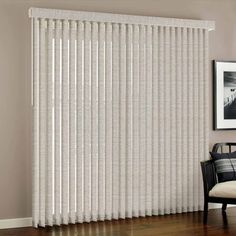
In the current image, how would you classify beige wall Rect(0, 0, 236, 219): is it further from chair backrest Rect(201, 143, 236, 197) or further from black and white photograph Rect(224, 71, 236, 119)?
black and white photograph Rect(224, 71, 236, 119)

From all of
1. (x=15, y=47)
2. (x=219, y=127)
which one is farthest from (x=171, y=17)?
(x=15, y=47)

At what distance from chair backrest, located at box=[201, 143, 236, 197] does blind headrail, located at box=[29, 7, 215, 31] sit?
4.41 ft

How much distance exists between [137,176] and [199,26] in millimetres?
1812

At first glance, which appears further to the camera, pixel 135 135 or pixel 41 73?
pixel 135 135

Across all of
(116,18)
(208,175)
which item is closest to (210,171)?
(208,175)

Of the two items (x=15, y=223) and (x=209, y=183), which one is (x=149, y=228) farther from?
(x=15, y=223)

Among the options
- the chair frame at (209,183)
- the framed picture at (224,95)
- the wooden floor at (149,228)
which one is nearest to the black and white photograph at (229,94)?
the framed picture at (224,95)

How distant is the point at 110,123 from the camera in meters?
5.44

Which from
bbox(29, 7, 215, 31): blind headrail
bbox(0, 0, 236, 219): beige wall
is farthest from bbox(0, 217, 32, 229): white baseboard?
bbox(29, 7, 215, 31): blind headrail

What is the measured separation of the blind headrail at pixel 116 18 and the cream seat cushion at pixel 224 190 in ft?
5.85

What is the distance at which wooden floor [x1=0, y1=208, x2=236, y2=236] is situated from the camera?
4.92 metres

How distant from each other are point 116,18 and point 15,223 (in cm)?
235

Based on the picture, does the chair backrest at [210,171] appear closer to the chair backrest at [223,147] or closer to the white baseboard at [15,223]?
the chair backrest at [223,147]

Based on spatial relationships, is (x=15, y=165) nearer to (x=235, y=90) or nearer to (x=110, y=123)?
(x=110, y=123)
